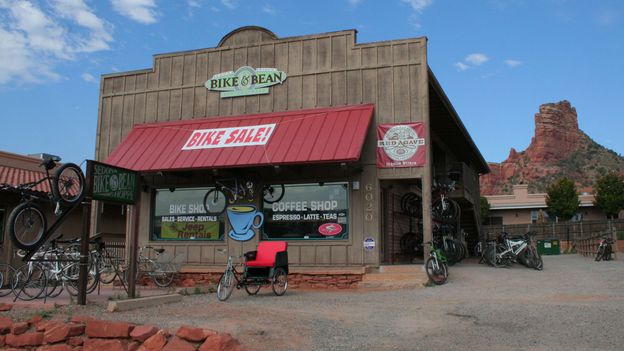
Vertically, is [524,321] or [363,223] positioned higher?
[363,223]

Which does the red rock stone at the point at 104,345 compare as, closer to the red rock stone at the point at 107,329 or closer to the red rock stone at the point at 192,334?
the red rock stone at the point at 107,329

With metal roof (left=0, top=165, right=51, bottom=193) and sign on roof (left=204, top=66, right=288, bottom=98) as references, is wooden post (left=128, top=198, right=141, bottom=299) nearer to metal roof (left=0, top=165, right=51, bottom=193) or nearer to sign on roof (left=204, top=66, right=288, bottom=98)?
sign on roof (left=204, top=66, right=288, bottom=98)

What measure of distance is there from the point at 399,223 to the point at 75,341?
1106cm

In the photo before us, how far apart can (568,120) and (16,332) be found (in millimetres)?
98628

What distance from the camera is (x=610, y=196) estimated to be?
45.5 meters

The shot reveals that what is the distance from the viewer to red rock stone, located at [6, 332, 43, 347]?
816cm

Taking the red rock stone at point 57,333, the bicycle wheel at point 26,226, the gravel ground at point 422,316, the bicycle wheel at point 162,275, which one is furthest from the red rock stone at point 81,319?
the bicycle wheel at point 162,275

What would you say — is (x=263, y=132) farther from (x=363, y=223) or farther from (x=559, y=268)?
(x=559, y=268)

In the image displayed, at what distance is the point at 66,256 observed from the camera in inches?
515

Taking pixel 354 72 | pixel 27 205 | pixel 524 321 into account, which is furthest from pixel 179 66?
pixel 524 321

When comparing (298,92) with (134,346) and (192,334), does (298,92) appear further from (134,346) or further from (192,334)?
(192,334)

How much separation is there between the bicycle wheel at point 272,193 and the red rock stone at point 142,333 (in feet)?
24.6

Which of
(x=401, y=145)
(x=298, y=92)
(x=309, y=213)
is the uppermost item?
(x=298, y=92)

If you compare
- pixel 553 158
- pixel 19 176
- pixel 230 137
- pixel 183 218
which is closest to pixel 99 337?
pixel 230 137
